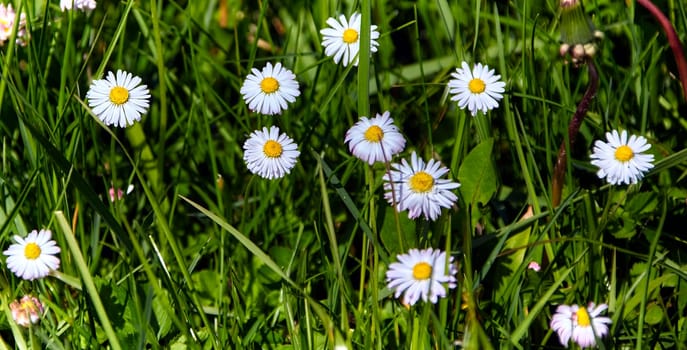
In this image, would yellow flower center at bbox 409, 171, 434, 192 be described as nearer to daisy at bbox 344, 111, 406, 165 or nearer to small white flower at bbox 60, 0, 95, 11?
daisy at bbox 344, 111, 406, 165

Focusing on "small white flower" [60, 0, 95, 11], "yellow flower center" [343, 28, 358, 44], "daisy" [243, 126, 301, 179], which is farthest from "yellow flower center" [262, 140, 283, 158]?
"small white flower" [60, 0, 95, 11]

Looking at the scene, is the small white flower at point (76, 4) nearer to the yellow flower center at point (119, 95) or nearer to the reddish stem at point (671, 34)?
the yellow flower center at point (119, 95)

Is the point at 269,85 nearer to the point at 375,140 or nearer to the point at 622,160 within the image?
the point at 375,140

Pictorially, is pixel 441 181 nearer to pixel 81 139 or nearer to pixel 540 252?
pixel 540 252

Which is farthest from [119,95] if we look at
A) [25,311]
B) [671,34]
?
[671,34]

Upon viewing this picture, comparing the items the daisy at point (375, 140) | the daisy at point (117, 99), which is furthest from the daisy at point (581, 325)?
the daisy at point (117, 99)

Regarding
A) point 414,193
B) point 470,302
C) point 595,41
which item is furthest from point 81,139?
point 595,41
